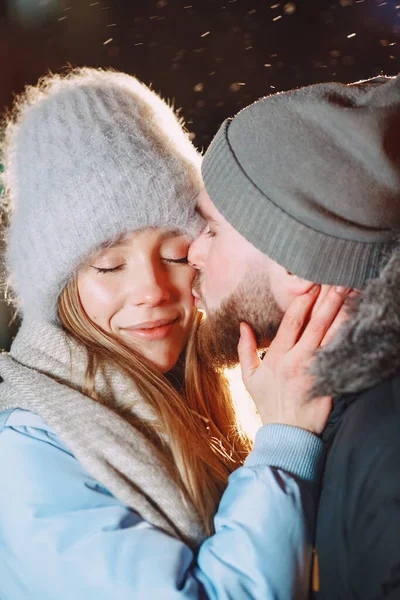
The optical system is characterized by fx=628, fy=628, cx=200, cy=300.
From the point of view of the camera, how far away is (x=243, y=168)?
4.86ft

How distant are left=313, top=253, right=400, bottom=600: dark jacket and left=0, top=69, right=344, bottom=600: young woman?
0.11 metres

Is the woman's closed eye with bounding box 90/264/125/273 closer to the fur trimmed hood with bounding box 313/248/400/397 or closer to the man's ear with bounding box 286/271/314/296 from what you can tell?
the man's ear with bounding box 286/271/314/296

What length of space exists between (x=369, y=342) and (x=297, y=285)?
0.29m

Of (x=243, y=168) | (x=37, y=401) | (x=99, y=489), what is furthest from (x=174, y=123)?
(x=99, y=489)

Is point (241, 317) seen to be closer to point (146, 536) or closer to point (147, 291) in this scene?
point (147, 291)

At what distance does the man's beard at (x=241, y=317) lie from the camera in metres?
1.57

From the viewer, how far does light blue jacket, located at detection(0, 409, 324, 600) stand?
1.23 meters

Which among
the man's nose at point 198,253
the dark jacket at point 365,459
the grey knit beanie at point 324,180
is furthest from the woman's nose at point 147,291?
the dark jacket at point 365,459

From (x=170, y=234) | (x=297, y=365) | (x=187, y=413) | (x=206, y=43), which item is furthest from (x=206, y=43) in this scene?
(x=297, y=365)

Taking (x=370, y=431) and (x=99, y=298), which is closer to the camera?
(x=370, y=431)

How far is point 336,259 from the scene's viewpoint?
137 cm

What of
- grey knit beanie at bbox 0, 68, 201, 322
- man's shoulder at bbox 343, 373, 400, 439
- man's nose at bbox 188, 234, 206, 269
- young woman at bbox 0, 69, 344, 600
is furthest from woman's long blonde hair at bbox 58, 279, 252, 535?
man's shoulder at bbox 343, 373, 400, 439

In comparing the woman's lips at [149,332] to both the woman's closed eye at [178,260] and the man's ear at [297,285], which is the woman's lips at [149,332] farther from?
the man's ear at [297,285]

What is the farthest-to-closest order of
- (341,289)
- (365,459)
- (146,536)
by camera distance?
(341,289)
(146,536)
(365,459)
